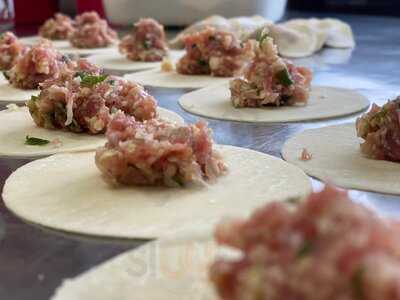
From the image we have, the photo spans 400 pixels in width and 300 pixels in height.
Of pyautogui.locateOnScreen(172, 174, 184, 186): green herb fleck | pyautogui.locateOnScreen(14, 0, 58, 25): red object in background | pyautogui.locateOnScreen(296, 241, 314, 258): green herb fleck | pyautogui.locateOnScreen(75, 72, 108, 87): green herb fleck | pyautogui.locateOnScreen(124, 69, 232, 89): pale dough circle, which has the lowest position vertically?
pyautogui.locateOnScreen(14, 0, 58, 25): red object in background

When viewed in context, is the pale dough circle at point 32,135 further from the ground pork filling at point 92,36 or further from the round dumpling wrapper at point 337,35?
the round dumpling wrapper at point 337,35

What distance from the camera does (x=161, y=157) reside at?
2152mm

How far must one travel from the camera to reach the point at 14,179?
7.50 feet

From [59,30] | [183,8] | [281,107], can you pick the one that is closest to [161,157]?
[281,107]

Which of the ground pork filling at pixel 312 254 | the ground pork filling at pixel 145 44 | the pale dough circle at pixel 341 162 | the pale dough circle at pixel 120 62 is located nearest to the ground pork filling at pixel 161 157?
the pale dough circle at pixel 341 162

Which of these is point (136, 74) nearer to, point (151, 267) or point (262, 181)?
point (262, 181)

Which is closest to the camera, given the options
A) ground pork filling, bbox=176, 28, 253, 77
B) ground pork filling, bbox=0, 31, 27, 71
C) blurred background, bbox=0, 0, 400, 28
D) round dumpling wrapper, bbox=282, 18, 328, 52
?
ground pork filling, bbox=176, 28, 253, 77

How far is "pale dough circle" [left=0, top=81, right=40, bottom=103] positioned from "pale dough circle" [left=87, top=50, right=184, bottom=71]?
0.72 metres

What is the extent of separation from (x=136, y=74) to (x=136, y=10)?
289 cm

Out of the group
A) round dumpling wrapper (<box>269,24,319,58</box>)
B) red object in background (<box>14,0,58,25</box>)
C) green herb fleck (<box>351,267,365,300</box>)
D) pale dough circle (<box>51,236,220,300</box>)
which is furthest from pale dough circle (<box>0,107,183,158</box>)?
red object in background (<box>14,0,58,25</box>)

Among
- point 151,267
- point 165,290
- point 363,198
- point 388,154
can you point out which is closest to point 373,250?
point 165,290

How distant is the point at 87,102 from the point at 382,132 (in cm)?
125

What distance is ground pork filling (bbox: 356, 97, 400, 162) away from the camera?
252 cm

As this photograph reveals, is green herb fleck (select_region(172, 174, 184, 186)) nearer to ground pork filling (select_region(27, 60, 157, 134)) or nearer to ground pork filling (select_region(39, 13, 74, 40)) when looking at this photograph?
ground pork filling (select_region(27, 60, 157, 134))
